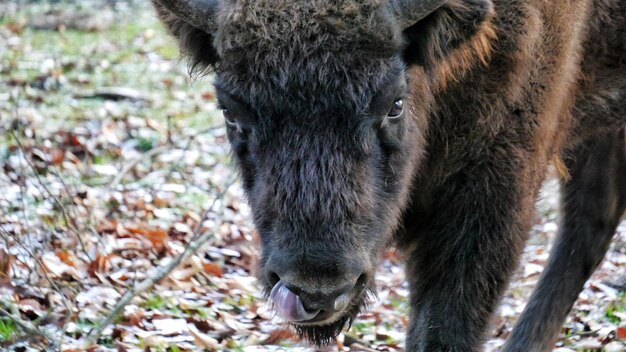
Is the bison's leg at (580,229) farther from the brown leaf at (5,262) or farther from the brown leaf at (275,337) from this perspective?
the brown leaf at (5,262)

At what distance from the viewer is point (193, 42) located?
472 cm

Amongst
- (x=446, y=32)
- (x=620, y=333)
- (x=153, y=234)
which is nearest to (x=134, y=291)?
(x=153, y=234)

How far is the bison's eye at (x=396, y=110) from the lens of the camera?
14.5 feet

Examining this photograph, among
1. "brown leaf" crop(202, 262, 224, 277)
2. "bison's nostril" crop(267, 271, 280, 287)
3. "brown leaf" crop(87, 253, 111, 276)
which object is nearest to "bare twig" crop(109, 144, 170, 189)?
"brown leaf" crop(202, 262, 224, 277)

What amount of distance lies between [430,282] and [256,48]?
5.18ft

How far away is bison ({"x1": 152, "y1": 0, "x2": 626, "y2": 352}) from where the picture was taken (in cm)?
403

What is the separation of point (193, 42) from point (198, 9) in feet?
0.90

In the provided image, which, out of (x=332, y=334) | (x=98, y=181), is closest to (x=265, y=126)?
(x=332, y=334)

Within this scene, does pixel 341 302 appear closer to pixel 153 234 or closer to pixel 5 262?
pixel 5 262

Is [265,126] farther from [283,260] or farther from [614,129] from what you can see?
[614,129]

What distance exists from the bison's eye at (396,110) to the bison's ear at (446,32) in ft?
0.68

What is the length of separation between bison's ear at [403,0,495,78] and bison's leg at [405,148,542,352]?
0.56m

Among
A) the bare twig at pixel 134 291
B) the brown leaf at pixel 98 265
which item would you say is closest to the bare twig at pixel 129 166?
the brown leaf at pixel 98 265

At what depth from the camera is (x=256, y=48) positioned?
165 inches
